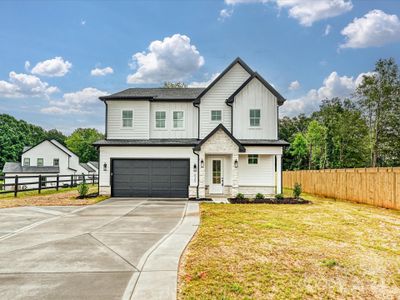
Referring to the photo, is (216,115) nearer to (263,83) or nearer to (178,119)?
(178,119)

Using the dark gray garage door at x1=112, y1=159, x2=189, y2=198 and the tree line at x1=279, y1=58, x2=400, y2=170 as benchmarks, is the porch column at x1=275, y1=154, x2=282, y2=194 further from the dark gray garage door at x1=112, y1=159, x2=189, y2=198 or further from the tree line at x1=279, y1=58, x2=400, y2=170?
the tree line at x1=279, y1=58, x2=400, y2=170

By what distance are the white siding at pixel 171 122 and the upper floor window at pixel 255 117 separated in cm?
376

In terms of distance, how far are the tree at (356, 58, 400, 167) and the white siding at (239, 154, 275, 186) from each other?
22.1 metres

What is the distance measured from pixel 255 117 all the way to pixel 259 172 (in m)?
3.60

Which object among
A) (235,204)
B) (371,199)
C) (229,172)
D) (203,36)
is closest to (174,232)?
(235,204)

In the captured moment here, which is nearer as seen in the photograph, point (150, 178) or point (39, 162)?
point (150, 178)

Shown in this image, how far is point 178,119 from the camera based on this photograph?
19.3 meters

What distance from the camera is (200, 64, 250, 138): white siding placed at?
61.9 ft

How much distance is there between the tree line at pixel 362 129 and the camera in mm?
32188

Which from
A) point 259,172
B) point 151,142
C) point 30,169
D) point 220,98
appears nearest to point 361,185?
point 259,172

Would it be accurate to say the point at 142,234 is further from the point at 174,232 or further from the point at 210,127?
the point at 210,127

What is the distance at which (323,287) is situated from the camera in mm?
4762

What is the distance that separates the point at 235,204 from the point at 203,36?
15.7 meters

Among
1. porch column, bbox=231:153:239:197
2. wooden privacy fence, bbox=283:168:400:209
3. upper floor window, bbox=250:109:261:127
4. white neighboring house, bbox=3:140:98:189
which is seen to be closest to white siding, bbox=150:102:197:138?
porch column, bbox=231:153:239:197
